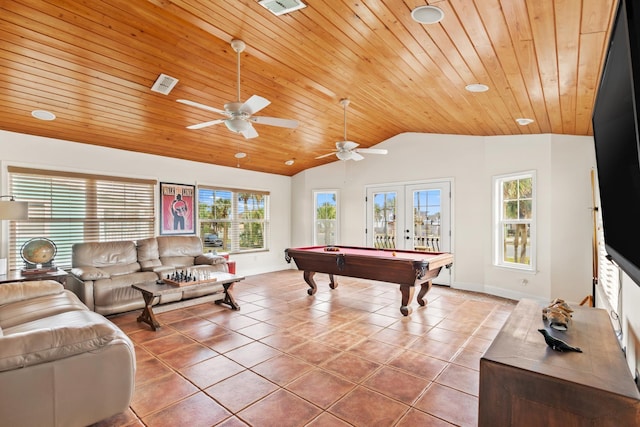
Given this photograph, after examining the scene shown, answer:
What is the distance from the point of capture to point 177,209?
628 cm

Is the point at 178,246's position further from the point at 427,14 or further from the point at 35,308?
the point at 427,14

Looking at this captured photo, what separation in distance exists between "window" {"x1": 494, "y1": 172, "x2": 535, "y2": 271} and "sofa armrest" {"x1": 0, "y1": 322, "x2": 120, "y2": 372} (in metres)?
5.55

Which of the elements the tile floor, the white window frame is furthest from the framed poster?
the white window frame

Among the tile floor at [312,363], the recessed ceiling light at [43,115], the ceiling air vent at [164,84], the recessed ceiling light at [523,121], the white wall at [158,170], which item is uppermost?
the ceiling air vent at [164,84]

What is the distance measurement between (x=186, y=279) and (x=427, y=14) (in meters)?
3.85

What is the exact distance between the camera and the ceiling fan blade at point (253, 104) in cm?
286

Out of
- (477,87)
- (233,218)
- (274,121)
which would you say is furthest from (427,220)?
(274,121)

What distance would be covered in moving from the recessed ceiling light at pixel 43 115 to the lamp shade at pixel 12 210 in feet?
3.56

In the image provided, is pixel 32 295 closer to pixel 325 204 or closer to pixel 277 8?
pixel 277 8

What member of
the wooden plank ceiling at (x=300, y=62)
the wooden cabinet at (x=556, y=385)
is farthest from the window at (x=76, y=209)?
the wooden cabinet at (x=556, y=385)

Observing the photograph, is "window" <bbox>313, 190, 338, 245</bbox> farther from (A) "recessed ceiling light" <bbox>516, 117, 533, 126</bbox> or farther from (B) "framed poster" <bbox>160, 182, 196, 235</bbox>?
(A) "recessed ceiling light" <bbox>516, 117, 533, 126</bbox>

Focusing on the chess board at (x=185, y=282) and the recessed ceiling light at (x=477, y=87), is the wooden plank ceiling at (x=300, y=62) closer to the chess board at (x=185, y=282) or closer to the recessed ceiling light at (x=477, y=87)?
the recessed ceiling light at (x=477, y=87)

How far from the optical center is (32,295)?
3.23 m

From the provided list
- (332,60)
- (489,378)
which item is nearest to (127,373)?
(489,378)
